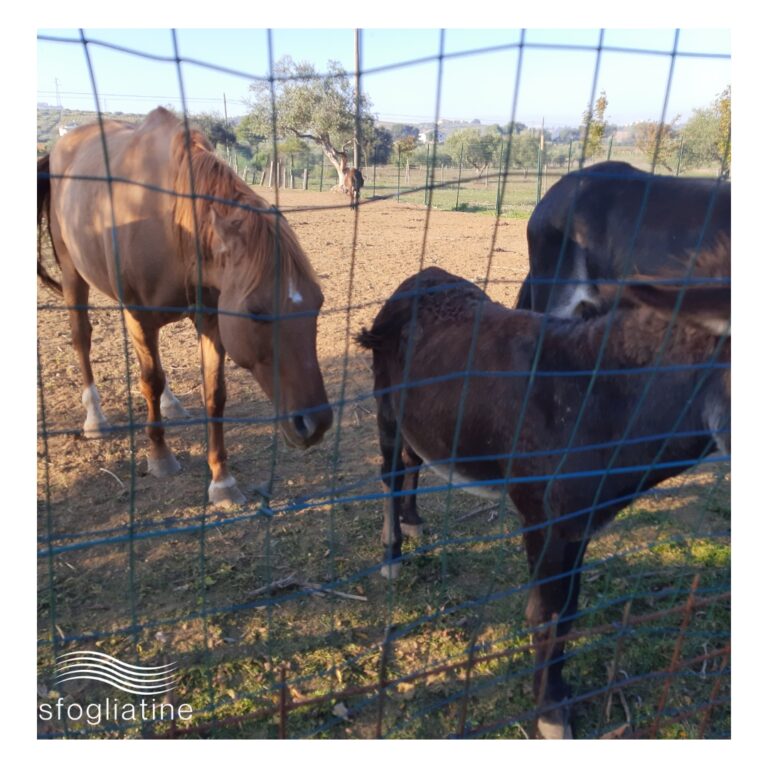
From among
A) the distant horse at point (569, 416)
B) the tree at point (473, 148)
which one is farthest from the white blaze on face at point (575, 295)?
the tree at point (473, 148)

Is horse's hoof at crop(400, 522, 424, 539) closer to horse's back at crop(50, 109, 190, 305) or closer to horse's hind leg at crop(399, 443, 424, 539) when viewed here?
horse's hind leg at crop(399, 443, 424, 539)

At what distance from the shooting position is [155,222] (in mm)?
3180

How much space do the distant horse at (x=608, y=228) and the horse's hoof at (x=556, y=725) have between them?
204 centimetres

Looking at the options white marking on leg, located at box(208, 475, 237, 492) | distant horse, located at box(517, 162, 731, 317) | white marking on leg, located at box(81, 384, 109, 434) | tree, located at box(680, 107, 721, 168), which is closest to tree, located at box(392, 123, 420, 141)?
distant horse, located at box(517, 162, 731, 317)

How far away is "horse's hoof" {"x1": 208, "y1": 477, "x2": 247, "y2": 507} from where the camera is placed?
3.75 m

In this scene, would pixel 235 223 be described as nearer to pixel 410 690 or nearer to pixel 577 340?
pixel 577 340

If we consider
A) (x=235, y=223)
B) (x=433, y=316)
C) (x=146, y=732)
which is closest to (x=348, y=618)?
(x=146, y=732)

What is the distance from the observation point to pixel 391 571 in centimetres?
313

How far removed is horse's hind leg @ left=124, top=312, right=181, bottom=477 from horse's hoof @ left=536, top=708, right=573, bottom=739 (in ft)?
8.72

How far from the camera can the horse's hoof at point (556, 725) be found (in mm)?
2340

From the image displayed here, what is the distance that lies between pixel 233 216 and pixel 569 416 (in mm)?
1684

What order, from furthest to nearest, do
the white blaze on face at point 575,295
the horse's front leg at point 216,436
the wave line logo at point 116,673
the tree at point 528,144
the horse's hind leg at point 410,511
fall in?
the tree at point 528,144 → the white blaze on face at point 575,295 → the horse's front leg at point 216,436 → the horse's hind leg at point 410,511 → the wave line logo at point 116,673

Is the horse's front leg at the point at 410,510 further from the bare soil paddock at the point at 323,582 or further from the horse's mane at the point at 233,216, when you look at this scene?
the horse's mane at the point at 233,216

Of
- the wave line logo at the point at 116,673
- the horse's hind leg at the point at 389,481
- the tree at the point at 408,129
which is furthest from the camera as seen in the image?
the tree at the point at 408,129
